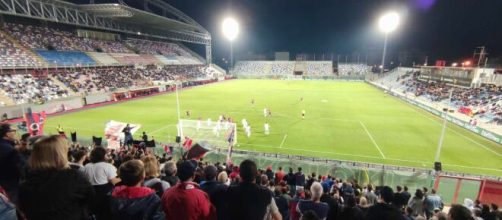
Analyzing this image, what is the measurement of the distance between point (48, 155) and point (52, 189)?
417 millimetres

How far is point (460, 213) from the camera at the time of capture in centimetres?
392

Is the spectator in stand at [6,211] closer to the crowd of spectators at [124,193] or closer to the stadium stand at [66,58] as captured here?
the crowd of spectators at [124,193]

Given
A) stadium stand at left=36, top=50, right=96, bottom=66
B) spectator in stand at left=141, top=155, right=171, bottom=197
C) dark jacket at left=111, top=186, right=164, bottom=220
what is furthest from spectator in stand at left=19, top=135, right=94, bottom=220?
stadium stand at left=36, top=50, right=96, bottom=66

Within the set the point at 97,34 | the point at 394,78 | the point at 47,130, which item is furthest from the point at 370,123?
the point at 97,34

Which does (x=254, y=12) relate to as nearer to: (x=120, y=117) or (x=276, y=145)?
(x=120, y=117)

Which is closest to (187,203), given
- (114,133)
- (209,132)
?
(114,133)

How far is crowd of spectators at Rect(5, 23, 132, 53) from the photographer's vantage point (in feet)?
148

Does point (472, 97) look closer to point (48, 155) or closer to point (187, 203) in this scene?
point (187, 203)

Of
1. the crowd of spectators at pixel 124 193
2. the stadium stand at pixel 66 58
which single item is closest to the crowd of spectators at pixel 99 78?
the stadium stand at pixel 66 58

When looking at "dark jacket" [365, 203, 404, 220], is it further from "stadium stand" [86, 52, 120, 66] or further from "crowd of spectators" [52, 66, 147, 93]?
"stadium stand" [86, 52, 120, 66]

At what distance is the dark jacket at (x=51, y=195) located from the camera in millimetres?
3008

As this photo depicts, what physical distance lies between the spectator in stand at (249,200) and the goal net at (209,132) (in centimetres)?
1603

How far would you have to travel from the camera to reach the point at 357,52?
120m

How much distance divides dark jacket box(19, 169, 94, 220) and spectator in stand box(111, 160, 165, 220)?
47 cm
